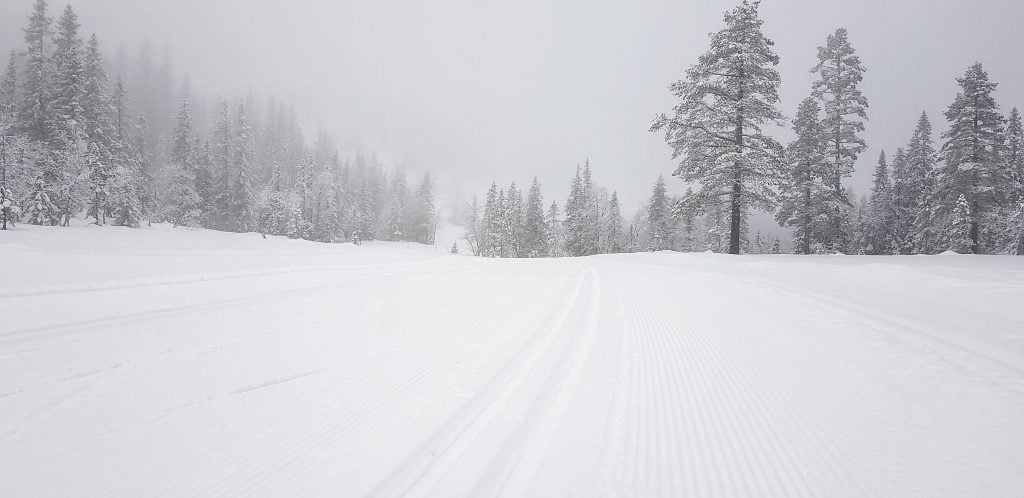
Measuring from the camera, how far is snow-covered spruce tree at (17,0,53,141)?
28.5 metres

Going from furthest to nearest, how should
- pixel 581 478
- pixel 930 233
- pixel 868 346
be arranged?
pixel 930 233 < pixel 868 346 < pixel 581 478

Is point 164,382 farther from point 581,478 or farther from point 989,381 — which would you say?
point 989,381

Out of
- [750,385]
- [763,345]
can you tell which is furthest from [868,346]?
[750,385]

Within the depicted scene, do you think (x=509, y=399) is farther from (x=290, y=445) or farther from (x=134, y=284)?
(x=134, y=284)

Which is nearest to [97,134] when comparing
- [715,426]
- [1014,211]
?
[715,426]

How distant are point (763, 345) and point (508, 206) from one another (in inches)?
2097

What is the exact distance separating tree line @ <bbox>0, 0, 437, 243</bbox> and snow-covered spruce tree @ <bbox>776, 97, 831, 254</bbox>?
133 ft

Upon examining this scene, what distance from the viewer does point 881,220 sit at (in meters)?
35.0

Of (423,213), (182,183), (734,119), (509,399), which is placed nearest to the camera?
(509,399)

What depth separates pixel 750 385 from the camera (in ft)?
10.1

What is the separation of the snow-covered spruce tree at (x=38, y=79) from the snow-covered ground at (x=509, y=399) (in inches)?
1452

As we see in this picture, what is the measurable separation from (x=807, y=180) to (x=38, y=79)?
5427cm

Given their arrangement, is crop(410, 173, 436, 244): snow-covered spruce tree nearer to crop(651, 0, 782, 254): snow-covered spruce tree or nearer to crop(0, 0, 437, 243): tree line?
crop(0, 0, 437, 243): tree line

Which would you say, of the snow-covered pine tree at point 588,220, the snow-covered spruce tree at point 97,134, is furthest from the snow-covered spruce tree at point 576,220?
the snow-covered spruce tree at point 97,134
